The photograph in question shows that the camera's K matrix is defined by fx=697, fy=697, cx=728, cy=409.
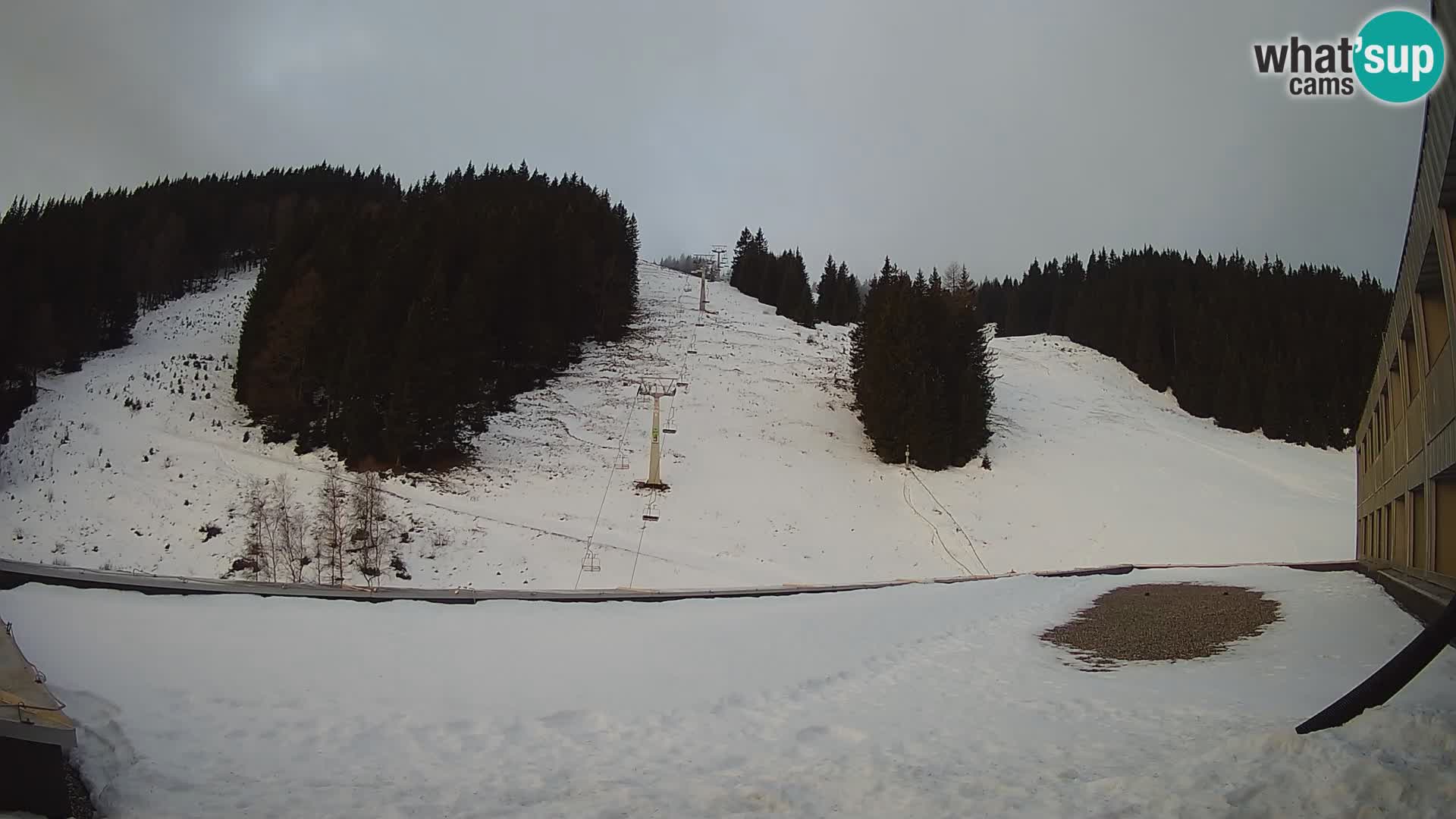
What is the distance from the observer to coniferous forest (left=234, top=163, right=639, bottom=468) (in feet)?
95.5

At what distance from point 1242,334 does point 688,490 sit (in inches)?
2058

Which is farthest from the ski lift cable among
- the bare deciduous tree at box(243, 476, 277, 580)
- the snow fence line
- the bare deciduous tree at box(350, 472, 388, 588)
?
the bare deciduous tree at box(243, 476, 277, 580)

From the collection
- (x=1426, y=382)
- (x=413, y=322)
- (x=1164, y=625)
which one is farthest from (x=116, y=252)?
(x=1426, y=382)

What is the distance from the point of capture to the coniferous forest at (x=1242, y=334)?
4934 cm

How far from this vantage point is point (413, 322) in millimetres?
29906

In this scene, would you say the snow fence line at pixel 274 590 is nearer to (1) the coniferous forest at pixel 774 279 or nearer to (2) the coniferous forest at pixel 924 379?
(2) the coniferous forest at pixel 924 379

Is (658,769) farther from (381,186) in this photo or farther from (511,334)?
(381,186)

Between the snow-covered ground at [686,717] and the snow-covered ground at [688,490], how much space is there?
11973 mm

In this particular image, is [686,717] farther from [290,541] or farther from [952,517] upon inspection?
[952,517]

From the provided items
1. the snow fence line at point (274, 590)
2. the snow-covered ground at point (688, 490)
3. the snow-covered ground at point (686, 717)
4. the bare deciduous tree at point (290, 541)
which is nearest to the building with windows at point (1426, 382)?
the snow-covered ground at point (686, 717)

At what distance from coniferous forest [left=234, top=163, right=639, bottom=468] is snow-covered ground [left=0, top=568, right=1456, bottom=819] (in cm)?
→ 2021

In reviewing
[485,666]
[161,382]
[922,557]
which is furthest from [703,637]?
[161,382]

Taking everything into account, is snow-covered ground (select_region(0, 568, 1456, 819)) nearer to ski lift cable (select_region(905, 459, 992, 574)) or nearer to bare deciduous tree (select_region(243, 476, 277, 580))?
bare deciduous tree (select_region(243, 476, 277, 580))

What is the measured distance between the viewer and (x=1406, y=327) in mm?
11688
